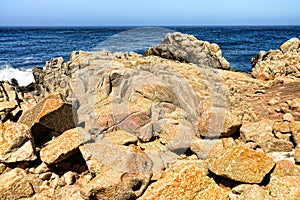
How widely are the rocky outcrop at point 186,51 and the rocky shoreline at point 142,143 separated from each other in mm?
6053

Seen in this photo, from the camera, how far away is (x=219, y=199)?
Answer: 4.35 metres

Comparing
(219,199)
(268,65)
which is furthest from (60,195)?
(268,65)

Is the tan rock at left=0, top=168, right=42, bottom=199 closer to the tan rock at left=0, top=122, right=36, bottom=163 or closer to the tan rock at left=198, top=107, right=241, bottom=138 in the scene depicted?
the tan rock at left=0, top=122, right=36, bottom=163

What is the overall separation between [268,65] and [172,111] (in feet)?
30.6

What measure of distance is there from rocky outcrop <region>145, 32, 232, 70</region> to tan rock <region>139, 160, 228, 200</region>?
943 cm

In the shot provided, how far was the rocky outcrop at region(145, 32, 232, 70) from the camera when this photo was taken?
46.6 feet

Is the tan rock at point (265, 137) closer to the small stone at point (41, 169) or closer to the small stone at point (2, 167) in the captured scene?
the small stone at point (41, 169)

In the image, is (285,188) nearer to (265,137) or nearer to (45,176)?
(265,137)

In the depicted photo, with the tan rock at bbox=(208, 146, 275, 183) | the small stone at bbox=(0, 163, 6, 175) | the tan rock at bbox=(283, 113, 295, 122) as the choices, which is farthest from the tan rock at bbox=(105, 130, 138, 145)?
the tan rock at bbox=(283, 113, 295, 122)

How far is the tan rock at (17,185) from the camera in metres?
4.40

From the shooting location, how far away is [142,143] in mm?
5629

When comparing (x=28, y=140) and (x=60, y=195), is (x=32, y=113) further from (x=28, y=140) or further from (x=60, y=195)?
(x=60, y=195)

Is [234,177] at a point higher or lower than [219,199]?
higher

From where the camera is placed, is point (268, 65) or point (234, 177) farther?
point (268, 65)
